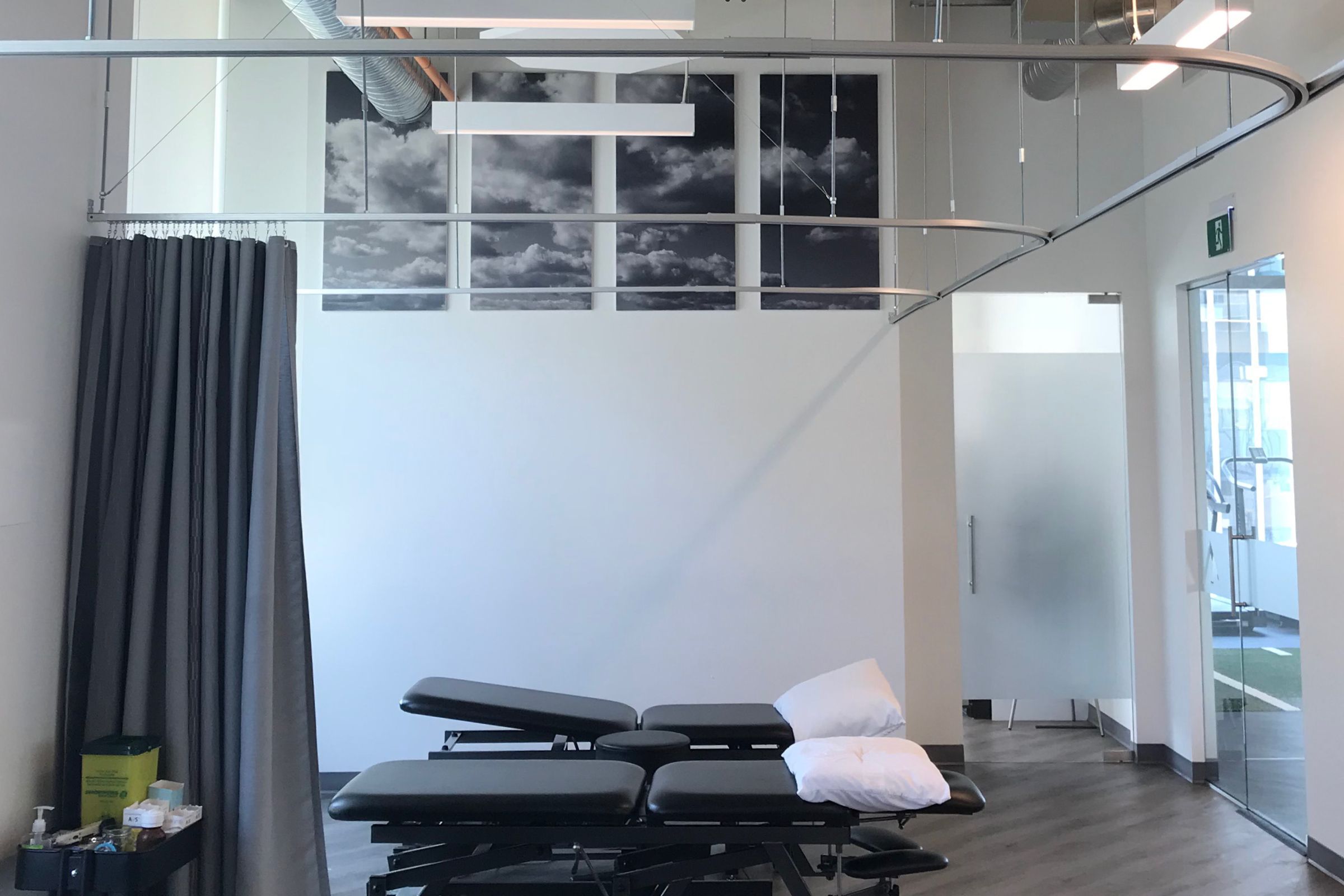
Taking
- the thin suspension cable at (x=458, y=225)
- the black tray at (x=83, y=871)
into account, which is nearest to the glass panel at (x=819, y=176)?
the thin suspension cable at (x=458, y=225)

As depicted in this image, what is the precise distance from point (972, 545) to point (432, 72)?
4140mm

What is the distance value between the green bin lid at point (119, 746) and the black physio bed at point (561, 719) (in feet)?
4.39

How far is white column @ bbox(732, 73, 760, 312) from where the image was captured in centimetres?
563

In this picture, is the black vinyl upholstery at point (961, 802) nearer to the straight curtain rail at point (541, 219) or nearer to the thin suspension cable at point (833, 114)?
the straight curtain rail at point (541, 219)

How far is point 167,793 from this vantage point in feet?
9.62

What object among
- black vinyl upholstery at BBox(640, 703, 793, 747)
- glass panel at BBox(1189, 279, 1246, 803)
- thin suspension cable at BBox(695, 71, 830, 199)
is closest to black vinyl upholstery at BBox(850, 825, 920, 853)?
black vinyl upholstery at BBox(640, 703, 793, 747)

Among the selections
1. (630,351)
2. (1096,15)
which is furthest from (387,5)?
(1096,15)

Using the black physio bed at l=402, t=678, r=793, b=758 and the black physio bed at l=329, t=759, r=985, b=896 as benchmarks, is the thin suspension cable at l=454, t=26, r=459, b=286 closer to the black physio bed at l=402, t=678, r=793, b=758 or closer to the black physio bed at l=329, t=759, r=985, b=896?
the black physio bed at l=402, t=678, r=793, b=758

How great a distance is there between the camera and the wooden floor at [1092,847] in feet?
13.1

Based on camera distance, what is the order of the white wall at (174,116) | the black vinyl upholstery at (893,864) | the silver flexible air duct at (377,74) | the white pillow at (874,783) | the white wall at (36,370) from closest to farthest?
1. the white wall at (36,370)
2. the white pillow at (874,783)
3. the black vinyl upholstery at (893,864)
4. the silver flexible air duct at (377,74)
5. the white wall at (174,116)

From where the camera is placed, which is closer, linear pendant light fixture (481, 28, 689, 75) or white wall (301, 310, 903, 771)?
linear pendant light fixture (481, 28, 689, 75)

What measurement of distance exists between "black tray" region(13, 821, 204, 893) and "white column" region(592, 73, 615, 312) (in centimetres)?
373

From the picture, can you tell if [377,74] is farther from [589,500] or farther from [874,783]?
[874,783]

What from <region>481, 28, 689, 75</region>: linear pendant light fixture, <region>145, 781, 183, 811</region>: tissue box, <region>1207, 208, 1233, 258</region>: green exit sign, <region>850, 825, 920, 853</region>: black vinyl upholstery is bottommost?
<region>850, 825, 920, 853</region>: black vinyl upholstery
